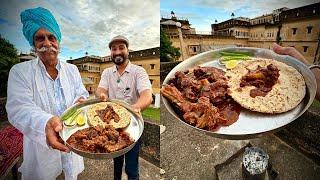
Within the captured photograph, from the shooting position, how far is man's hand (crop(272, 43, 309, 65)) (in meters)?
2.21

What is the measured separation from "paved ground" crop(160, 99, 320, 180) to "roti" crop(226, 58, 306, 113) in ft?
1.12

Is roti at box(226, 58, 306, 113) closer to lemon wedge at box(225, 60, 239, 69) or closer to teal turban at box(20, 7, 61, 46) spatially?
lemon wedge at box(225, 60, 239, 69)

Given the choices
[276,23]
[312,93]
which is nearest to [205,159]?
[312,93]

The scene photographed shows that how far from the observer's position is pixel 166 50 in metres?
2.47

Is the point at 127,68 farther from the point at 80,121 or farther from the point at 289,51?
the point at 289,51

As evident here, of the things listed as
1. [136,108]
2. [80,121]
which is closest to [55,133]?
[80,121]

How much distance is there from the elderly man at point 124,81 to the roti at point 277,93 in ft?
1.97

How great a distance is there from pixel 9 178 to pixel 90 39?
1.23 meters

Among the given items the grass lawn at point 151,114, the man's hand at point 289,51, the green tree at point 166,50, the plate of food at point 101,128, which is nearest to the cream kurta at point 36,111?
the plate of food at point 101,128

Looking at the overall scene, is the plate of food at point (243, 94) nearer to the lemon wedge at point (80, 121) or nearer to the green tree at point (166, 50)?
the green tree at point (166, 50)

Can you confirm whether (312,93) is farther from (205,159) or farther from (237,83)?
(205,159)

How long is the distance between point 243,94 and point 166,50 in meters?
0.65

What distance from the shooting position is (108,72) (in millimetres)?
2424

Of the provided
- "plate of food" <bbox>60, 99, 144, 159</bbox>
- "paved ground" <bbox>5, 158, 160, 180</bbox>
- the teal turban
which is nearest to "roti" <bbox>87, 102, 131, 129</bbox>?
"plate of food" <bbox>60, 99, 144, 159</bbox>
